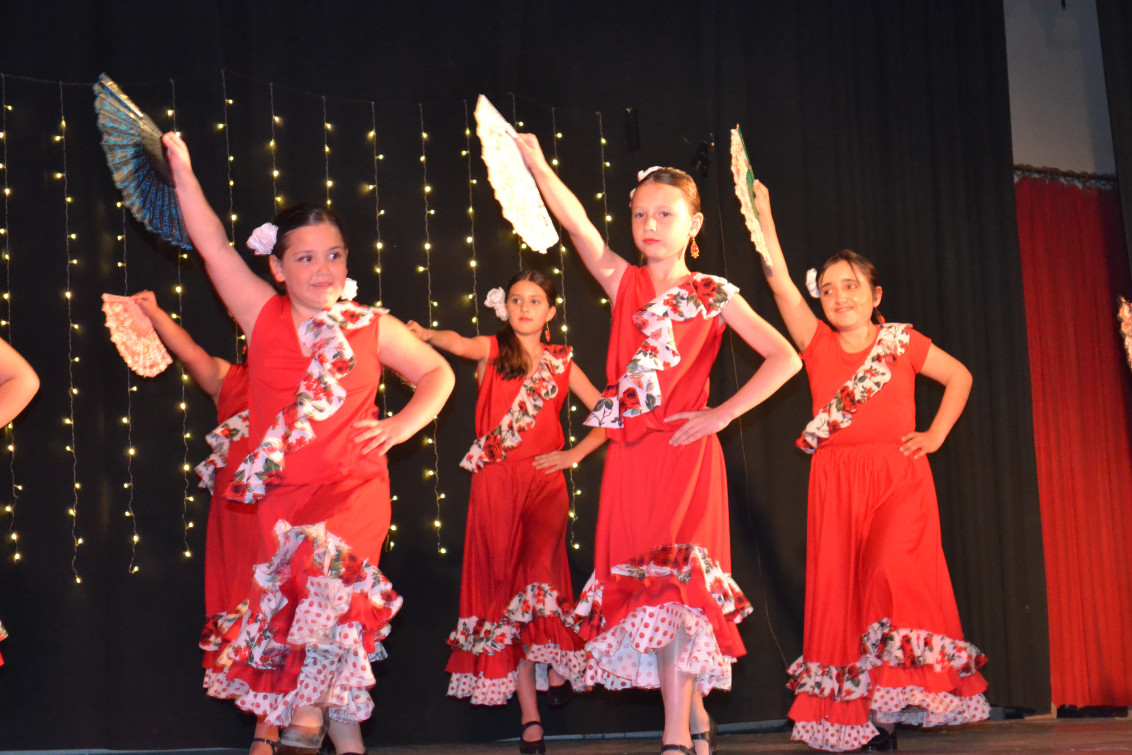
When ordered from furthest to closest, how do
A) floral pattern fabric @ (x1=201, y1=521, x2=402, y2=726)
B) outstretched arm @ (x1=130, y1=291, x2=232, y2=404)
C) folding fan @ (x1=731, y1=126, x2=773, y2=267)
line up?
outstretched arm @ (x1=130, y1=291, x2=232, y2=404) → folding fan @ (x1=731, y1=126, x2=773, y2=267) → floral pattern fabric @ (x1=201, y1=521, x2=402, y2=726)

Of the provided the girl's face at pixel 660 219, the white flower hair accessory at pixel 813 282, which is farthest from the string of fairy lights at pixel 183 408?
the white flower hair accessory at pixel 813 282

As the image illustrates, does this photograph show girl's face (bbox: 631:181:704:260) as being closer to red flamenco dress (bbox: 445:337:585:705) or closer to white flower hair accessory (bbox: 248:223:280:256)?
white flower hair accessory (bbox: 248:223:280:256)

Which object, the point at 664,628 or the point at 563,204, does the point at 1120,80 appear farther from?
the point at 664,628

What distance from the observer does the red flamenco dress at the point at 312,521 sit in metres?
2.71

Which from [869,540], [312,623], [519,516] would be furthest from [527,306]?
[312,623]

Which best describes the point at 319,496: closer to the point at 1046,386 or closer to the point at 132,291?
the point at 132,291

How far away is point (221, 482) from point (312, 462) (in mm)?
1144

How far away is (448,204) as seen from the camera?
4.48 metres

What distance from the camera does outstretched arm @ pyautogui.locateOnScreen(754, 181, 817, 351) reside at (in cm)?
391

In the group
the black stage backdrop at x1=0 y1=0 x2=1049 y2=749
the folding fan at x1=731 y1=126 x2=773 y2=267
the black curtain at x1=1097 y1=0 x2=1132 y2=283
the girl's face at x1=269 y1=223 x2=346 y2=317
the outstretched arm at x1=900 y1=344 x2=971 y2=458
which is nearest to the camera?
the girl's face at x1=269 y1=223 x2=346 y2=317

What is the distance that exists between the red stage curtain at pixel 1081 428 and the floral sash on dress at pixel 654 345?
110 inches

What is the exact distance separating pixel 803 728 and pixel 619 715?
892mm

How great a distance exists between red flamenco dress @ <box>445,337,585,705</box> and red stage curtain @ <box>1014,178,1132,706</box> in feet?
8.09

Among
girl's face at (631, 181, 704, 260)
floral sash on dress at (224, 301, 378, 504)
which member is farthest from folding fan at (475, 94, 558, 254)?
floral sash on dress at (224, 301, 378, 504)
